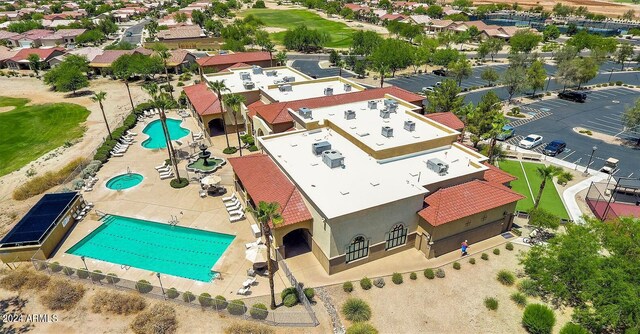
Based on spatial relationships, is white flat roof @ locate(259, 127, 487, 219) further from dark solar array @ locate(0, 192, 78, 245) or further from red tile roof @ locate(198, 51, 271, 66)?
red tile roof @ locate(198, 51, 271, 66)

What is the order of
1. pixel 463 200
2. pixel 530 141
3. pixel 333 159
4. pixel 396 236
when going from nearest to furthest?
pixel 396 236 < pixel 463 200 < pixel 333 159 < pixel 530 141

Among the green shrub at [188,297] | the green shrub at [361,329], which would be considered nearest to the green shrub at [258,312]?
the green shrub at [188,297]

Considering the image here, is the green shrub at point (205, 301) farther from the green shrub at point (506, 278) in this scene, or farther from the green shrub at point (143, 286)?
the green shrub at point (506, 278)

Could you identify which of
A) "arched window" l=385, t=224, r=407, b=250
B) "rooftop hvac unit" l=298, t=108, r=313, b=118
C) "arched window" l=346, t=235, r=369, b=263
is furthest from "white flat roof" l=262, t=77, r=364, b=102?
"arched window" l=346, t=235, r=369, b=263

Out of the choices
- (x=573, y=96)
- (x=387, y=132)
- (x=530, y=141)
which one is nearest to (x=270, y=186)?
(x=387, y=132)

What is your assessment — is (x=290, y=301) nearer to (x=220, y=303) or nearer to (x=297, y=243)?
(x=220, y=303)
